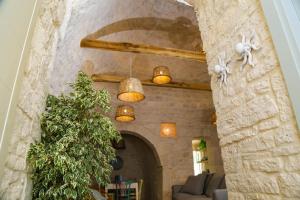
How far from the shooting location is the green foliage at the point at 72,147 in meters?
1.52

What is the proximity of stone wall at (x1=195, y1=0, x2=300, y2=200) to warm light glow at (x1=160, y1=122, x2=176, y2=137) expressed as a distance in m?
4.38

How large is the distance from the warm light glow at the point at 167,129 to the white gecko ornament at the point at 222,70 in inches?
177

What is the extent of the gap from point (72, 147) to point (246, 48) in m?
1.50

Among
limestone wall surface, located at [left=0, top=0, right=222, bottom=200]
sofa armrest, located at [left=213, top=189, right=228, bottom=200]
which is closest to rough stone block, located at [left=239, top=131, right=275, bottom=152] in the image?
sofa armrest, located at [left=213, top=189, right=228, bottom=200]

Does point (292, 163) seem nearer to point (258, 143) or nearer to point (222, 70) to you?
point (258, 143)

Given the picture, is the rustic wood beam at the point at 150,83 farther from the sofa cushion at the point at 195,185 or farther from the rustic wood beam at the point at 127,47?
the sofa cushion at the point at 195,185

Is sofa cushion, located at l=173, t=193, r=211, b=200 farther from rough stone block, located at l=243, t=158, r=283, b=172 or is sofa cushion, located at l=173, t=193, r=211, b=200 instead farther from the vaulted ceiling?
the vaulted ceiling

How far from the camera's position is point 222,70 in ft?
6.38

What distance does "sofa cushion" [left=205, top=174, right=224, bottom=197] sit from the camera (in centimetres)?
434

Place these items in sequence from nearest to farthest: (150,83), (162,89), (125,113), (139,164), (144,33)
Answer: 1. (125,113)
2. (144,33)
3. (150,83)
4. (162,89)
5. (139,164)

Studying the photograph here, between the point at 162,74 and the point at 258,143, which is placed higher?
the point at 162,74

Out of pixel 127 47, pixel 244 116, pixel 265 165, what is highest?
pixel 127 47

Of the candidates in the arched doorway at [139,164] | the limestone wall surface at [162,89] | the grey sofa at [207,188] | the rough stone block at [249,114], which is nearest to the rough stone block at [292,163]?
the rough stone block at [249,114]

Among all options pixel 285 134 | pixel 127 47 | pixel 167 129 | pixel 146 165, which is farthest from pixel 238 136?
pixel 146 165
